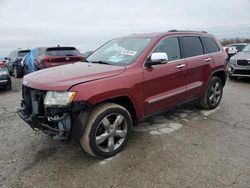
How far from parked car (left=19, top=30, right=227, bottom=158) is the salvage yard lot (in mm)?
349

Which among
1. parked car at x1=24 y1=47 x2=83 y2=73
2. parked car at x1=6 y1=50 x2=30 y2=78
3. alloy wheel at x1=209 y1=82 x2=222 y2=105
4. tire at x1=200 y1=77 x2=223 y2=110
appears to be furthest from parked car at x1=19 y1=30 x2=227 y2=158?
parked car at x1=6 y1=50 x2=30 y2=78

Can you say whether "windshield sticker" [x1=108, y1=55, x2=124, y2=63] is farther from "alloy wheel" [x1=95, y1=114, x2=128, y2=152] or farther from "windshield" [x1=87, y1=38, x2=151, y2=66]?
"alloy wheel" [x1=95, y1=114, x2=128, y2=152]

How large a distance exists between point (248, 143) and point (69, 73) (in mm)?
2936

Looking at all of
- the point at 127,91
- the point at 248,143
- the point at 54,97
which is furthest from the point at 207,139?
the point at 54,97

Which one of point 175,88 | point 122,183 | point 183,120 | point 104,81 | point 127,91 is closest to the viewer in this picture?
point 122,183

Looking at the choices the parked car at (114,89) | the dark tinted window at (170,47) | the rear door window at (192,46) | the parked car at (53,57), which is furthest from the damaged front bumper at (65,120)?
the parked car at (53,57)

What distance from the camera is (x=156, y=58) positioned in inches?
146

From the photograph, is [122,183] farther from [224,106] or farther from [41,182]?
[224,106]

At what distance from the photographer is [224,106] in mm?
5828

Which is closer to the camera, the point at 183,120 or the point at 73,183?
the point at 73,183

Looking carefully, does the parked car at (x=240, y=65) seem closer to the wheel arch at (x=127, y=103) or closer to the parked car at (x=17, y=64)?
the wheel arch at (x=127, y=103)

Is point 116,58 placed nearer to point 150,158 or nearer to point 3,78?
point 150,158

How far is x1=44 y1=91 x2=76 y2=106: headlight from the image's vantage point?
301 centimetres

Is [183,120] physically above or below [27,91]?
below
